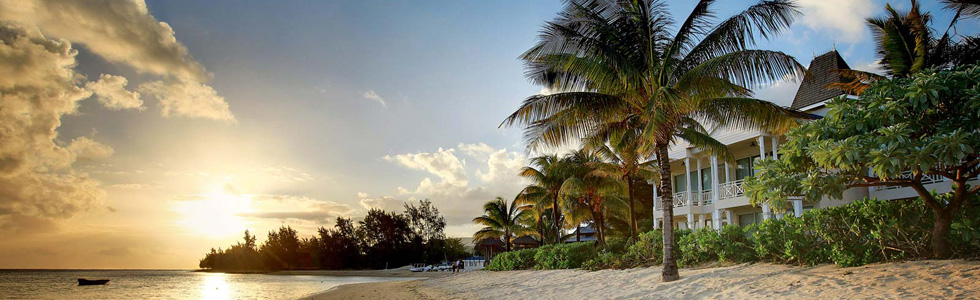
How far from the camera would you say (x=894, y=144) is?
682cm

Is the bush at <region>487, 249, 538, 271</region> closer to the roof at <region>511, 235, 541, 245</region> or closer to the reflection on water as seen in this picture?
the reflection on water

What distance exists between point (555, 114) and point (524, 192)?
2005 centimetres

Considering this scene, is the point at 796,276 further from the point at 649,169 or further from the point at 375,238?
the point at 375,238

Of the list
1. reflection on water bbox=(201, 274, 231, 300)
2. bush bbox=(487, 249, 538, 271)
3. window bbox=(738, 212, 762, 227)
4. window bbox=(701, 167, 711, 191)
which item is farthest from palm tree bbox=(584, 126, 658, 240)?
reflection on water bbox=(201, 274, 231, 300)

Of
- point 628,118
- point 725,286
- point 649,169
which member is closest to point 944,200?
point 725,286

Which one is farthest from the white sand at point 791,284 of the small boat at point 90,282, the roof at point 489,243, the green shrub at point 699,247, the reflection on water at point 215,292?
the small boat at point 90,282

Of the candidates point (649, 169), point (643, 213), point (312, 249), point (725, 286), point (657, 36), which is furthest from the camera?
point (312, 249)

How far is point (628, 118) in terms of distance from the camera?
15719mm

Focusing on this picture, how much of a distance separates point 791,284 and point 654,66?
561 centimetres

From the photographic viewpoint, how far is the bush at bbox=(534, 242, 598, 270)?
846 inches

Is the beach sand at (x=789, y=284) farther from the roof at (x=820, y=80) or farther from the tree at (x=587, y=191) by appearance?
the roof at (x=820, y=80)

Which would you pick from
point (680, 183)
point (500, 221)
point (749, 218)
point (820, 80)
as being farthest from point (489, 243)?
point (820, 80)

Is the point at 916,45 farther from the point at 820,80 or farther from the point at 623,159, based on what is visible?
the point at 623,159

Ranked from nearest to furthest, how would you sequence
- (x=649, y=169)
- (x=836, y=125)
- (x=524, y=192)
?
(x=836, y=125) < (x=649, y=169) < (x=524, y=192)
